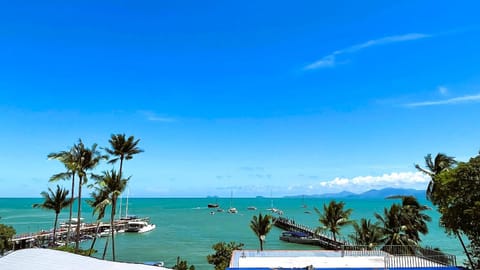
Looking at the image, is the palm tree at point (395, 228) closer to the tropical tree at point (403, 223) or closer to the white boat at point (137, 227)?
the tropical tree at point (403, 223)

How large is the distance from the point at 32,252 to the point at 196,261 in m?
35.8

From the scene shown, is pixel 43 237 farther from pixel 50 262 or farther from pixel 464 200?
pixel 464 200

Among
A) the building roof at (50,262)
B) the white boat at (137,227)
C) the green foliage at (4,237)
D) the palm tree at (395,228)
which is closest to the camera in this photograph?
the building roof at (50,262)

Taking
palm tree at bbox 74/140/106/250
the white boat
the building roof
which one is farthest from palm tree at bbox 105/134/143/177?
the white boat

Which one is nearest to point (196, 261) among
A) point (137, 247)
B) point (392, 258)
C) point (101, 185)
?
point (137, 247)

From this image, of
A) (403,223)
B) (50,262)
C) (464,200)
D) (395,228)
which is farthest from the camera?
(403,223)

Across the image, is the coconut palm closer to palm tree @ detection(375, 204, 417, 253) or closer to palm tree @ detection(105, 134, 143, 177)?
palm tree @ detection(375, 204, 417, 253)

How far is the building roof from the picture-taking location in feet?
34.4

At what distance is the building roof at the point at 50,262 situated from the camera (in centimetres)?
1048

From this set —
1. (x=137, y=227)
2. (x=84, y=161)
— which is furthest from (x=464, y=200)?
(x=137, y=227)

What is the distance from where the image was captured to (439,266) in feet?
61.3

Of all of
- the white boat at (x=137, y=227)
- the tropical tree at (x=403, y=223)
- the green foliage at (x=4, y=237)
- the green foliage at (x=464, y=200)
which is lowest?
the white boat at (x=137, y=227)

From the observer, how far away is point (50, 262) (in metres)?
11.0

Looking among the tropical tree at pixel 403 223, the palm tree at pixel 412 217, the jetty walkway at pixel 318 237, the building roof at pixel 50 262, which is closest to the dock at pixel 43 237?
the jetty walkway at pixel 318 237
